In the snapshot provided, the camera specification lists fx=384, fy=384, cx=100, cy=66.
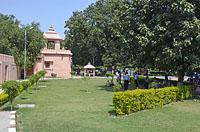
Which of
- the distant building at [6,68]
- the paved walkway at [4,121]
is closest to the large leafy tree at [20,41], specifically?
the distant building at [6,68]

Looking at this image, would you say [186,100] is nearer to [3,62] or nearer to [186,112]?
[186,112]

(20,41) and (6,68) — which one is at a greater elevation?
(20,41)

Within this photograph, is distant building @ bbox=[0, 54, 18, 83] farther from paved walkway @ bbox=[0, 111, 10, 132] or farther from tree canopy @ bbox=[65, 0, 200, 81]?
paved walkway @ bbox=[0, 111, 10, 132]

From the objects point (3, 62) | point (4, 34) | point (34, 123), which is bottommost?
point (34, 123)

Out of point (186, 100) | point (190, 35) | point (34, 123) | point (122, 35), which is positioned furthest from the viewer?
point (122, 35)

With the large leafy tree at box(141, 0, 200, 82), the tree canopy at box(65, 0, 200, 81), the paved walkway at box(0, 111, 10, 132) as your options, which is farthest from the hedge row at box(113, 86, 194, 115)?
the paved walkway at box(0, 111, 10, 132)

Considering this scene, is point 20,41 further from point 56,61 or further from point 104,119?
point 104,119

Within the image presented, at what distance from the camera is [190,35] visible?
1933 centimetres

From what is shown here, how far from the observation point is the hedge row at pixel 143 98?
44.8 ft

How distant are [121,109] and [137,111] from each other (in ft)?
3.11

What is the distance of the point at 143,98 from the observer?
48.1 feet

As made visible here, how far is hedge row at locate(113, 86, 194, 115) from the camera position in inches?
538

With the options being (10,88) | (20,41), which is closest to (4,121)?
(10,88)

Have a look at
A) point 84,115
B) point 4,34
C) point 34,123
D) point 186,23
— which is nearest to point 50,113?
point 84,115
